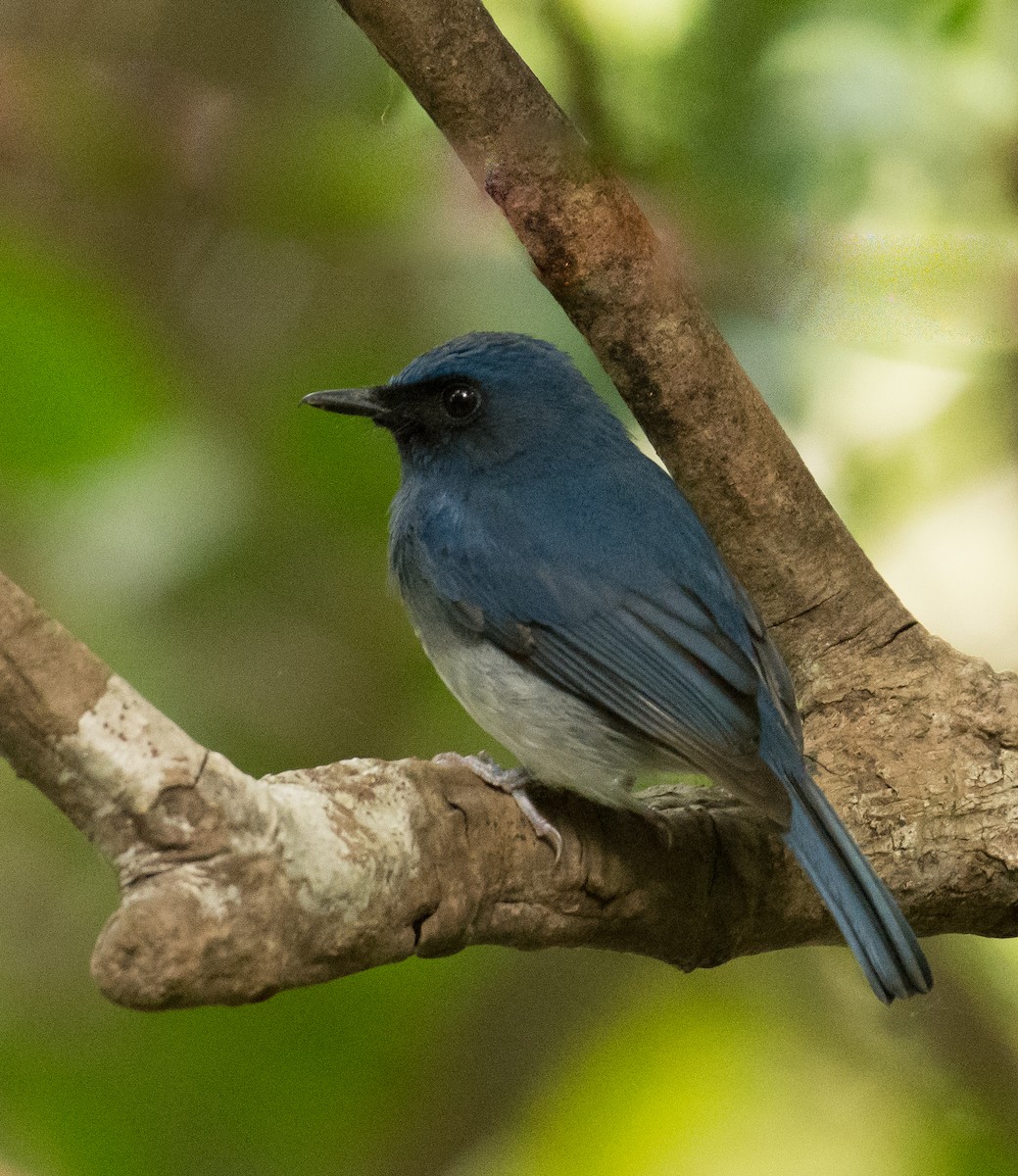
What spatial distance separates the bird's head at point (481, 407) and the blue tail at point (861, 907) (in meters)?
1.03

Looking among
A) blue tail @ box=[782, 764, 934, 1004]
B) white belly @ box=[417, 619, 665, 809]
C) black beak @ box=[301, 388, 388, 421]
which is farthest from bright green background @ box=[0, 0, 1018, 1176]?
blue tail @ box=[782, 764, 934, 1004]

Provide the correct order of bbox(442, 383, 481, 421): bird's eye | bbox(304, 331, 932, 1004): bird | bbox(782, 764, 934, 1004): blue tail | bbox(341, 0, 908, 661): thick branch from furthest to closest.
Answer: bbox(442, 383, 481, 421): bird's eye, bbox(341, 0, 908, 661): thick branch, bbox(304, 331, 932, 1004): bird, bbox(782, 764, 934, 1004): blue tail

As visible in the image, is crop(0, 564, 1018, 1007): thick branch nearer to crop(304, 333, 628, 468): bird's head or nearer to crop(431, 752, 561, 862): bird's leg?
crop(431, 752, 561, 862): bird's leg

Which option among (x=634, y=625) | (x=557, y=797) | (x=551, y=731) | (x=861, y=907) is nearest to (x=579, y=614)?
(x=634, y=625)

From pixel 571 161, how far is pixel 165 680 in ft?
4.34

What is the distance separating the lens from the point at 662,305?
10.1 feet

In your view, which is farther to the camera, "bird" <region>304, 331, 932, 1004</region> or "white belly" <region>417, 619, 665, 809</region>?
"white belly" <region>417, 619, 665, 809</region>

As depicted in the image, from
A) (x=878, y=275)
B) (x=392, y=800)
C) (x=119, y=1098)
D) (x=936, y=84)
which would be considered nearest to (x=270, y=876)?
(x=392, y=800)

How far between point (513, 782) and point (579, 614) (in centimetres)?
38

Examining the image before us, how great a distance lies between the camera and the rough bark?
1771mm

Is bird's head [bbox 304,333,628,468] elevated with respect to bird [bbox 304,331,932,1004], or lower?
elevated

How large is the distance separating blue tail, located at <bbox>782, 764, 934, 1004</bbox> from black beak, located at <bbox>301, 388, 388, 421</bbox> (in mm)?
1254

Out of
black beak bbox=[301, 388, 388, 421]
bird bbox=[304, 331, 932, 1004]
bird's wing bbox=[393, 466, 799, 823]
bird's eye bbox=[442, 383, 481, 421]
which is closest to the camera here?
bird bbox=[304, 331, 932, 1004]

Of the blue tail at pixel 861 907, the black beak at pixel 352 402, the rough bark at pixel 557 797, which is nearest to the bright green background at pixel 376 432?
the black beak at pixel 352 402
